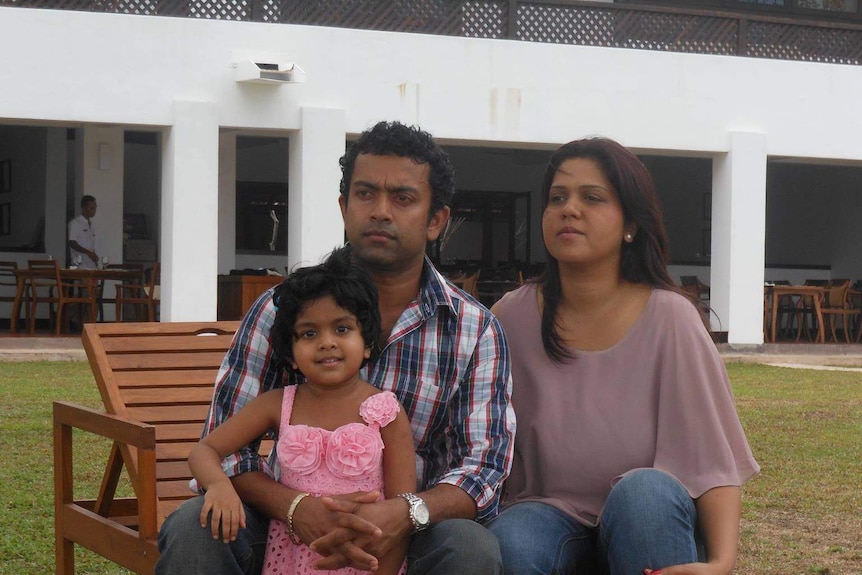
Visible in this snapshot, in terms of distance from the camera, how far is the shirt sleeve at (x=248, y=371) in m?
2.90

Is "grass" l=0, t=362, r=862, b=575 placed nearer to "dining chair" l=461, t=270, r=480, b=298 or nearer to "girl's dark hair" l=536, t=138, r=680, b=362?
"girl's dark hair" l=536, t=138, r=680, b=362

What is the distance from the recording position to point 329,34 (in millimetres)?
13562

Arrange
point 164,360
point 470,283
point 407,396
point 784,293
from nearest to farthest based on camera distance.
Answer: point 407,396 < point 164,360 < point 470,283 < point 784,293

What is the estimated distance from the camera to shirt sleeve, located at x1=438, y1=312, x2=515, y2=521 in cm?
279

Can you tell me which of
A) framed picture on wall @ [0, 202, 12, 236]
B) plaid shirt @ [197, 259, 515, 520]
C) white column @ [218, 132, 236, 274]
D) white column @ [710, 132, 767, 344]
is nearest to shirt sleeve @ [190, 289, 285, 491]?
plaid shirt @ [197, 259, 515, 520]

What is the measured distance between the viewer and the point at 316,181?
533 inches

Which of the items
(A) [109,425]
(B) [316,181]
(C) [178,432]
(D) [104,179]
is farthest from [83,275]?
(A) [109,425]

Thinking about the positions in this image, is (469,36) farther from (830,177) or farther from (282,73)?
(830,177)

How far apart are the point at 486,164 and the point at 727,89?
594 centimetres

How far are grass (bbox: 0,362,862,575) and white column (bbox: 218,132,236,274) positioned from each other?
3859 mm

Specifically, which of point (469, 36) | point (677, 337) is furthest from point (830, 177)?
point (677, 337)

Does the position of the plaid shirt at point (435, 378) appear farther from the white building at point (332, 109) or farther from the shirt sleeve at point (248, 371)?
the white building at point (332, 109)

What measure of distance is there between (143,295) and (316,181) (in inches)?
108

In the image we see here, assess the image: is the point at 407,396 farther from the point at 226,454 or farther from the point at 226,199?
the point at 226,199
